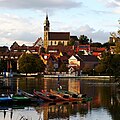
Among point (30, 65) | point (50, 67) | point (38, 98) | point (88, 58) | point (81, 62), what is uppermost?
point (88, 58)

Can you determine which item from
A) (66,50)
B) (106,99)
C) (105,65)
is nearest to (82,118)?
(106,99)

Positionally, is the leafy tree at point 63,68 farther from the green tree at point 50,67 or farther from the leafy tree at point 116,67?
the leafy tree at point 116,67

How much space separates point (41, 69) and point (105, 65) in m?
26.2

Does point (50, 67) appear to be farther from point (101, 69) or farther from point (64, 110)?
point (64, 110)

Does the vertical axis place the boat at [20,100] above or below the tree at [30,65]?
below

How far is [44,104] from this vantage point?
163 feet

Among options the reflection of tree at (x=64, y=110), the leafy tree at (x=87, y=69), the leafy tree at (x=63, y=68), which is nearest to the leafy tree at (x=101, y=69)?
the leafy tree at (x=87, y=69)

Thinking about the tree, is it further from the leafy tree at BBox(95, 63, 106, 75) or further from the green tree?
the leafy tree at BBox(95, 63, 106, 75)

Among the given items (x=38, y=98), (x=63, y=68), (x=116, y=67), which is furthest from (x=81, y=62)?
(x=38, y=98)

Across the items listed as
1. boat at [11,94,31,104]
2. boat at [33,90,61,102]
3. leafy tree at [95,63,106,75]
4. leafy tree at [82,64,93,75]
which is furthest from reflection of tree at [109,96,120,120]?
leafy tree at [82,64,93,75]

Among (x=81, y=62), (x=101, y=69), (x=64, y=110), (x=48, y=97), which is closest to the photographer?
(x=64, y=110)

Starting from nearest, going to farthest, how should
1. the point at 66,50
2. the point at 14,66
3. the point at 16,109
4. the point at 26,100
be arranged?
the point at 16,109, the point at 26,100, the point at 14,66, the point at 66,50

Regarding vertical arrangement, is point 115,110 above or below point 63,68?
below

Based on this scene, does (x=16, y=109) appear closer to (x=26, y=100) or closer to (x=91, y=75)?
(x=26, y=100)
